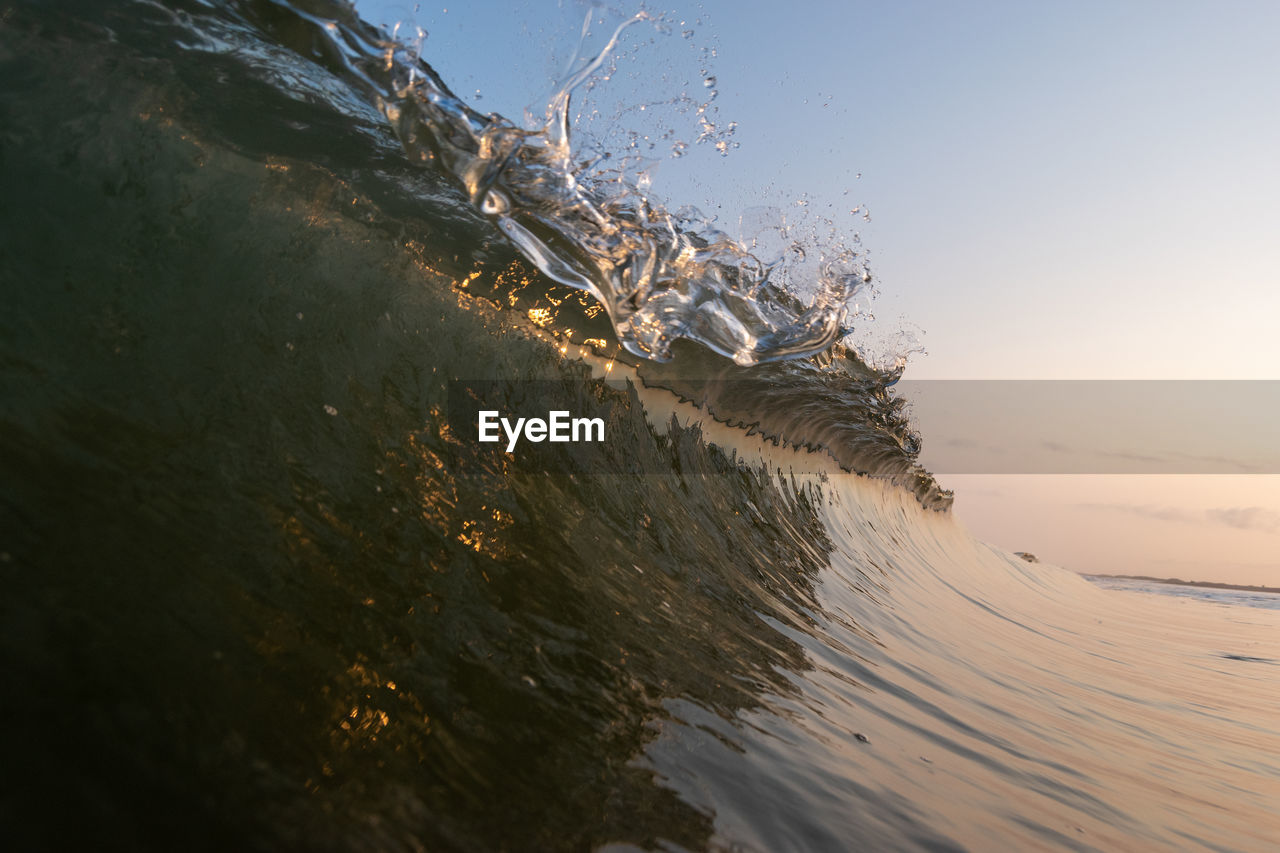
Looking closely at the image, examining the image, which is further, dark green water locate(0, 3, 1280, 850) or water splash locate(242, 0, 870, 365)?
water splash locate(242, 0, 870, 365)

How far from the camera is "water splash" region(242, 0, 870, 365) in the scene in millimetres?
2426

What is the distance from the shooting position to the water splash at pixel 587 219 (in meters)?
2.43

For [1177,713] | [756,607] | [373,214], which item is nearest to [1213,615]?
[1177,713]

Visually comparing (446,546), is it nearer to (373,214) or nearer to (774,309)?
(373,214)

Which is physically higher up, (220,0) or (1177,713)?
(220,0)

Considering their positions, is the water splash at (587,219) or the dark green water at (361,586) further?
the water splash at (587,219)

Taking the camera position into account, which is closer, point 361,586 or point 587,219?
point 361,586

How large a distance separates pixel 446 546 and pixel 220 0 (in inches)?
70.2

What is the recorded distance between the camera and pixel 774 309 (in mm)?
3662

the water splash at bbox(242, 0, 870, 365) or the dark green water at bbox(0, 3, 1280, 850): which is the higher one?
the water splash at bbox(242, 0, 870, 365)

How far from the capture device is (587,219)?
9.29ft

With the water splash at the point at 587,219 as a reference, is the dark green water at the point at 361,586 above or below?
below

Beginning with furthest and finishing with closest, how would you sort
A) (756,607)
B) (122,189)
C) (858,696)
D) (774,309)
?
(774,309) < (756,607) < (858,696) < (122,189)

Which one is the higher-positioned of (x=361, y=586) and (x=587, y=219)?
(x=587, y=219)
